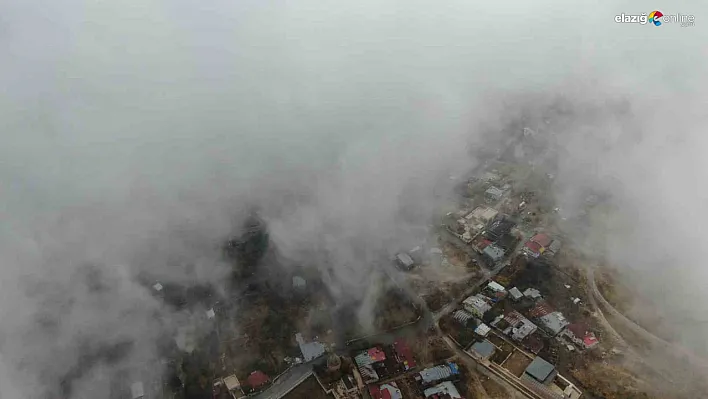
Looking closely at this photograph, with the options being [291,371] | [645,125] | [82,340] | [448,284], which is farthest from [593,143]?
[82,340]

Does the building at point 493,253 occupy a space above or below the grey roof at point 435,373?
above

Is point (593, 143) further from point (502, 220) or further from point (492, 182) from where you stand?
point (502, 220)

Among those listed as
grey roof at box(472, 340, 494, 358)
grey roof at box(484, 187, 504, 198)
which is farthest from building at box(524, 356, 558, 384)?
grey roof at box(484, 187, 504, 198)

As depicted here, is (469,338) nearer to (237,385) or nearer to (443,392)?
(443,392)

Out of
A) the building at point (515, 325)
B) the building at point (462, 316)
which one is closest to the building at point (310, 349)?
the building at point (462, 316)

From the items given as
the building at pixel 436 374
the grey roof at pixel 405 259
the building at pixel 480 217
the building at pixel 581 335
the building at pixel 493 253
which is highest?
the grey roof at pixel 405 259

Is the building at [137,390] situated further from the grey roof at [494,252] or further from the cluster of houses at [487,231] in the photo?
the grey roof at [494,252]
